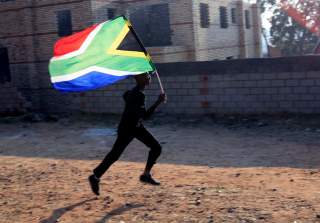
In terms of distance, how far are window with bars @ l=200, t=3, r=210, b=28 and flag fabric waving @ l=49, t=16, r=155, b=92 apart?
46.7 feet

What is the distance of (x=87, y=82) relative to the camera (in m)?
5.75

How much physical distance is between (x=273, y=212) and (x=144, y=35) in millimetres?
15001

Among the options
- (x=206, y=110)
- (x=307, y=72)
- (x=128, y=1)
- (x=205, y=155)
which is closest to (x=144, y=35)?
(x=128, y=1)

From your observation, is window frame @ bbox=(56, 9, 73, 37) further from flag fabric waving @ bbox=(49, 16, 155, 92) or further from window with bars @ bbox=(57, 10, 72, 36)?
flag fabric waving @ bbox=(49, 16, 155, 92)

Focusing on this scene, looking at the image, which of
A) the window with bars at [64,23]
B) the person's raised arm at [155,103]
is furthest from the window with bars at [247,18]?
the person's raised arm at [155,103]

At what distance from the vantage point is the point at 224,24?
23531mm

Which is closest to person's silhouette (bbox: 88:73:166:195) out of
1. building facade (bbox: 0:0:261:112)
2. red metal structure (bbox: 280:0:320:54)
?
building facade (bbox: 0:0:261:112)

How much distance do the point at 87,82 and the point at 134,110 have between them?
0.67 m

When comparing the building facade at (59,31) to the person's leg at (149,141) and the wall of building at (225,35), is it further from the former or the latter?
the person's leg at (149,141)

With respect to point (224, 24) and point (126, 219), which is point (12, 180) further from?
point (224, 24)

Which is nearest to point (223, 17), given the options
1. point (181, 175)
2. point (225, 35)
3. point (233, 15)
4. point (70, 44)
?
point (225, 35)

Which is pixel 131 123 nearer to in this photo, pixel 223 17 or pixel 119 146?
pixel 119 146

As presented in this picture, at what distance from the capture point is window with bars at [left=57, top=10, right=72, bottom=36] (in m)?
16.3

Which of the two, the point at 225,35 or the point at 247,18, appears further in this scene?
the point at 247,18
